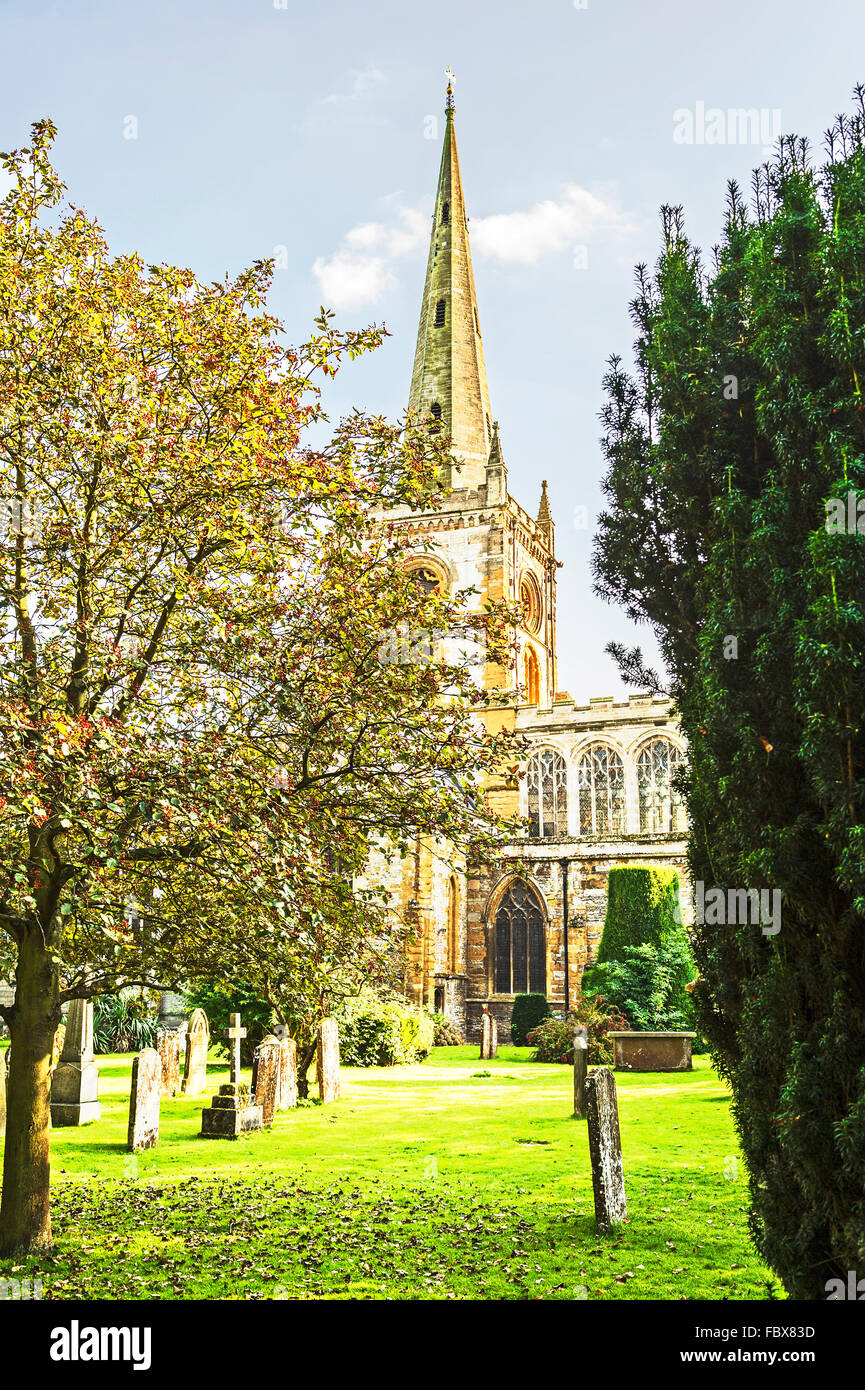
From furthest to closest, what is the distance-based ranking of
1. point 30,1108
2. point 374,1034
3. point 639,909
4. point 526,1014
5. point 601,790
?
point 601,790 < point 526,1014 < point 639,909 < point 374,1034 < point 30,1108

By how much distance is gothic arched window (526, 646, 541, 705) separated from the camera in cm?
4812

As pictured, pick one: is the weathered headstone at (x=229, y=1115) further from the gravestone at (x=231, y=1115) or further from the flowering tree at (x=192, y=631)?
the flowering tree at (x=192, y=631)

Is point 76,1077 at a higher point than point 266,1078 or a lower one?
higher

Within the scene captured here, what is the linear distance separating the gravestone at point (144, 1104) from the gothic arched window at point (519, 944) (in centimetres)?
2435

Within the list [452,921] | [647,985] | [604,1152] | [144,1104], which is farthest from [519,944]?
[604,1152]

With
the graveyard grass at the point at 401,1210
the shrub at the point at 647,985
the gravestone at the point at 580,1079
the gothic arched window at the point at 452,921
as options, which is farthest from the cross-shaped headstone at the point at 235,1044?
the gothic arched window at the point at 452,921

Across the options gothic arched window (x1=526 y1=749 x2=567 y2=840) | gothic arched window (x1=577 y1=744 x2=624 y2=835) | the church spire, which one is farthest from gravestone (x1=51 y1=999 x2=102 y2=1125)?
the church spire

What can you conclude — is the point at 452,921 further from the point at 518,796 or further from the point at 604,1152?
the point at 604,1152

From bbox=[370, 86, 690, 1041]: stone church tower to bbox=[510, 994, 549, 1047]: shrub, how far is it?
76 centimetres

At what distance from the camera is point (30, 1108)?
288 inches

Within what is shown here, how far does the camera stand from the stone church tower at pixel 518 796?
3369cm

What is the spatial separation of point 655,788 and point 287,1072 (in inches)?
946

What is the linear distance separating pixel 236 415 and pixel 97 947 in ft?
14.8
